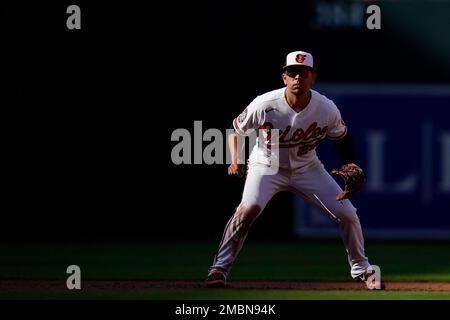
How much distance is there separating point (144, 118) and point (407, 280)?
18.1 ft

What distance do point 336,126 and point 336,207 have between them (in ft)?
1.87

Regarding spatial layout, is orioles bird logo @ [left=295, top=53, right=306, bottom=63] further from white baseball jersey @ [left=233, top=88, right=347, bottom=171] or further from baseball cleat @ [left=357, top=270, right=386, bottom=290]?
baseball cleat @ [left=357, top=270, right=386, bottom=290]

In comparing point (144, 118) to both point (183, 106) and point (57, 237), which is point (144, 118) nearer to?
point (183, 106)

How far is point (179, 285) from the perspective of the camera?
27.6ft

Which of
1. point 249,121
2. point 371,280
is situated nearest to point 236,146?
point 249,121

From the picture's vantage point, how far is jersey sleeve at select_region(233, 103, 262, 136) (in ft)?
26.1

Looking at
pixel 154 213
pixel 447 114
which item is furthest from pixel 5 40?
pixel 447 114

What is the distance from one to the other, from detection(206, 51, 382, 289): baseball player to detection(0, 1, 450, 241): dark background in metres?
5.77

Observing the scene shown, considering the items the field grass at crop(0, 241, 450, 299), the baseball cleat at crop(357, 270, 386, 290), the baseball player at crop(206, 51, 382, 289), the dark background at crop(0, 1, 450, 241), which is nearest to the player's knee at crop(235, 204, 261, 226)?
the baseball player at crop(206, 51, 382, 289)

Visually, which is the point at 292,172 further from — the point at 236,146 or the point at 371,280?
the point at 371,280

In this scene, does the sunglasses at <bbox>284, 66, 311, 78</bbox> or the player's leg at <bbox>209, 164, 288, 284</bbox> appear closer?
the sunglasses at <bbox>284, 66, 311, 78</bbox>

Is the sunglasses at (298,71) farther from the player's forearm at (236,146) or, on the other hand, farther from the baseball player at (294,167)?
the player's forearm at (236,146)

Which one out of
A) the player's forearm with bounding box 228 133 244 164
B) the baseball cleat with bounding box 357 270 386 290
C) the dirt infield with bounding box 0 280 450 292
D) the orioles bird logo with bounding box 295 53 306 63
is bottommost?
the dirt infield with bounding box 0 280 450 292

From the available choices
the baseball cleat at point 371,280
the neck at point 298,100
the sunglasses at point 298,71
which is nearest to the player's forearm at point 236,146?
the neck at point 298,100
